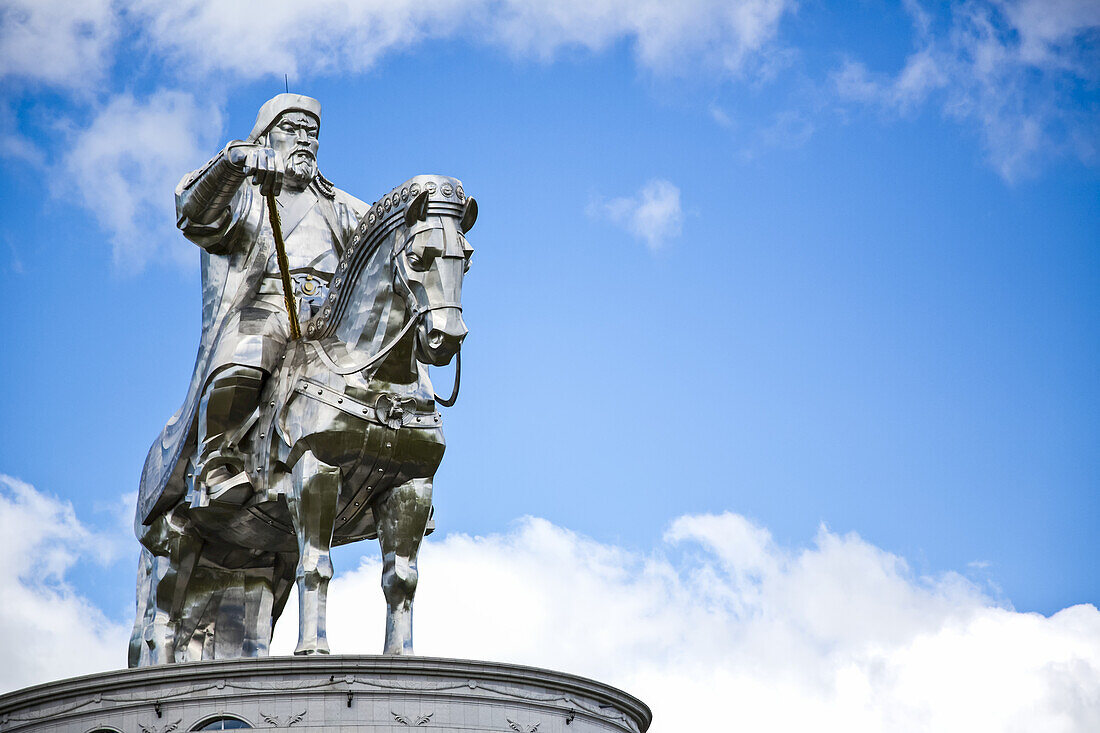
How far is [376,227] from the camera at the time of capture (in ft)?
57.7

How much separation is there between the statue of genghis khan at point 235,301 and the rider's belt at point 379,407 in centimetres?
104

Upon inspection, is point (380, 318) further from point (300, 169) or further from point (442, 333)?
point (300, 169)

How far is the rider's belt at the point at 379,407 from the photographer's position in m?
17.5

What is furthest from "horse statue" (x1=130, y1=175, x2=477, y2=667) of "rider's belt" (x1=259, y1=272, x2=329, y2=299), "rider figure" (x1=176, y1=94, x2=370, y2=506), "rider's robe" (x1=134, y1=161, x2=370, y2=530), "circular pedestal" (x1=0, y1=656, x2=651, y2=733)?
"circular pedestal" (x1=0, y1=656, x2=651, y2=733)

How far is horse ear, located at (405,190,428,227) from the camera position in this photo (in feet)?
55.7

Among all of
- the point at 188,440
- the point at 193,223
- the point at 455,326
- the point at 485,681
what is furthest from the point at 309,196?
the point at 485,681

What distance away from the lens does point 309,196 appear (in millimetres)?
20484

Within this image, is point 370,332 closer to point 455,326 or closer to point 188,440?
point 455,326

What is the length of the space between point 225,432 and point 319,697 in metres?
3.56

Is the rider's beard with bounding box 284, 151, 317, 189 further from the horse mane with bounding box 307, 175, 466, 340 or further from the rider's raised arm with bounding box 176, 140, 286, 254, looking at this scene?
the horse mane with bounding box 307, 175, 466, 340

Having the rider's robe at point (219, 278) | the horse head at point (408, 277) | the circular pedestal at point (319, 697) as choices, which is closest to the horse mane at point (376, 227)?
the horse head at point (408, 277)

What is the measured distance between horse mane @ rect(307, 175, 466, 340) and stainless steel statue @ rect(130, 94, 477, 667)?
0.06 feet

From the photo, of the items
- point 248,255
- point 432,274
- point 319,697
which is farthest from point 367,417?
point 248,255

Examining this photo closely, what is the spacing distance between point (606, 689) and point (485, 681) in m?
1.36
